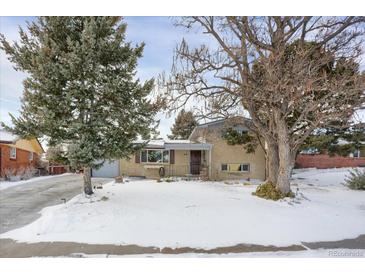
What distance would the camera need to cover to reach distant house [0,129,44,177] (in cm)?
1299

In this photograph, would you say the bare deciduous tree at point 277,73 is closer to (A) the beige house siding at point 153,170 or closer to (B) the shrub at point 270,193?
(B) the shrub at point 270,193

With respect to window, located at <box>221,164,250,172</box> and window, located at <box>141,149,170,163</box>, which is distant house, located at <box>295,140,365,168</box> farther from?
window, located at <box>141,149,170,163</box>

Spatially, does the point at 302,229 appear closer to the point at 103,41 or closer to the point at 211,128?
the point at 103,41

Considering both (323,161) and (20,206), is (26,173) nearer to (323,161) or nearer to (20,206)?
(20,206)

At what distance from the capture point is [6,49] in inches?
237

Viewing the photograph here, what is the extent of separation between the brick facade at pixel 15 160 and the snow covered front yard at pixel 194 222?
30.6 ft

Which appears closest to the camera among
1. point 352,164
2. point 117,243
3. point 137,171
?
point 117,243

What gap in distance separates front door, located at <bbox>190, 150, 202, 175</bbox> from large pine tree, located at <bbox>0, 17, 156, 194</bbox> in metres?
9.41

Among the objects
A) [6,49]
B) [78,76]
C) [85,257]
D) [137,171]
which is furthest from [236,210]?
[137,171]

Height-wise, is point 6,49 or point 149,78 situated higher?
point 6,49

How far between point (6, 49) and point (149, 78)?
366cm

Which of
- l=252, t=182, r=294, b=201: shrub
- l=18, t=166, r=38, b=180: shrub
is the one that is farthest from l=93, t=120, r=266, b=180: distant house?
l=252, t=182, r=294, b=201: shrub

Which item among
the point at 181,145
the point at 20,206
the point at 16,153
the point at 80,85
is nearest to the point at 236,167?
the point at 181,145

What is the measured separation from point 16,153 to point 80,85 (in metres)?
12.2
